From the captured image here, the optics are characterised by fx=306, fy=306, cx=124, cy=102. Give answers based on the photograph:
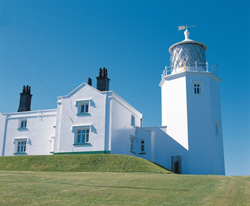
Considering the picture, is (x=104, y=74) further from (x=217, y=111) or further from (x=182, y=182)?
(x=182, y=182)

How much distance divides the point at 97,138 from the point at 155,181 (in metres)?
13.3

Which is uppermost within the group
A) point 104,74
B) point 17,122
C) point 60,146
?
point 104,74

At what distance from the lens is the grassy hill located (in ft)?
72.4

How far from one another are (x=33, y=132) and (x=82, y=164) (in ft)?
38.5

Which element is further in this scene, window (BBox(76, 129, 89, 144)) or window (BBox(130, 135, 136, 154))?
window (BBox(130, 135, 136, 154))

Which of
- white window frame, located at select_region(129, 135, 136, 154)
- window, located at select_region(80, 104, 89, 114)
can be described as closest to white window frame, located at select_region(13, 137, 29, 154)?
window, located at select_region(80, 104, 89, 114)

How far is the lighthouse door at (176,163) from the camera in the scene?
2972cm

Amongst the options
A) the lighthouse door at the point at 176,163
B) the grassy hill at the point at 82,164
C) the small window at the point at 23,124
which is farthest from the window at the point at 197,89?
the small window at the point at 23,124

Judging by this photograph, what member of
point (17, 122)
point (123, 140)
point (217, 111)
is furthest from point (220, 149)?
point (17, 122)

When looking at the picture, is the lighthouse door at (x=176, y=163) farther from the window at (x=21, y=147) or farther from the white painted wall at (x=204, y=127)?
the window at (x=21, y=147)

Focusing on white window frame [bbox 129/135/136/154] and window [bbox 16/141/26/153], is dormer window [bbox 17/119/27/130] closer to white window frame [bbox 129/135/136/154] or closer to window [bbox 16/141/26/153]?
window [bbox 16/141/26/153]

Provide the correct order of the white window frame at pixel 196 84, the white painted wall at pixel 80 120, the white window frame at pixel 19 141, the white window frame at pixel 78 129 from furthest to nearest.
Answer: the white window frame at pixel 19 141 < the white window frame at pixel 196 84 < the white window frame at pixel 78 129 < the white painted wall at pixel 80 120

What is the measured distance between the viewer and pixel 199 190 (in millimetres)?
12555

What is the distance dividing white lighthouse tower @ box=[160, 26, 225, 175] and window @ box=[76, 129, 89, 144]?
28.3ft
